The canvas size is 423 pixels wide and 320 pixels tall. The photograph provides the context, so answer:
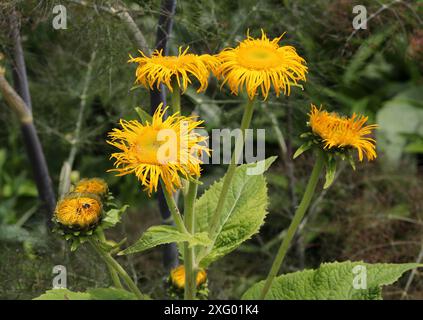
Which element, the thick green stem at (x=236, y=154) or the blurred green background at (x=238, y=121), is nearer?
the thick green stem at (x=236, y=154)

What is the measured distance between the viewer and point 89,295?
90cm

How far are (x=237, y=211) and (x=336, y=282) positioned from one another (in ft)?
0.60

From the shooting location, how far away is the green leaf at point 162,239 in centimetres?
→ 76

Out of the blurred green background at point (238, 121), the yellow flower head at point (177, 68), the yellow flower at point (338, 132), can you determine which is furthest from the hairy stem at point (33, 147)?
the yellow flower at point (338, 132)

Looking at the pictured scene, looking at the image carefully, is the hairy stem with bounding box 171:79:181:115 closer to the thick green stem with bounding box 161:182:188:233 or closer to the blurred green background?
the thick green stem with bounding box 161:182:188:233

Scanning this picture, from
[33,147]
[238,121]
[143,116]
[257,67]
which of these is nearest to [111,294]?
[143,116]

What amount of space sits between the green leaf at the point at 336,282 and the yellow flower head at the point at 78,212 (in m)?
0.28

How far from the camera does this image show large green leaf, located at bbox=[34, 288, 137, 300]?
2.85 ft

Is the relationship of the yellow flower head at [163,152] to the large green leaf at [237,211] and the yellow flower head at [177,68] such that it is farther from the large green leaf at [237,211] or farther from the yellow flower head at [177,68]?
the large green leaf at [237,211]

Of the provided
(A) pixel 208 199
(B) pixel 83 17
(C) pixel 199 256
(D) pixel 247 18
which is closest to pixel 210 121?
(D) pixel 247 18

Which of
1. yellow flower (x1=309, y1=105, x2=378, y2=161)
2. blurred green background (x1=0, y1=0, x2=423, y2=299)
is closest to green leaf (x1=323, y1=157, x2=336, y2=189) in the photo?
yellow flower (x1=309, y1=105, x2=378, y2=161)

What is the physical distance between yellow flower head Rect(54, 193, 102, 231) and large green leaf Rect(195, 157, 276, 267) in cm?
16
